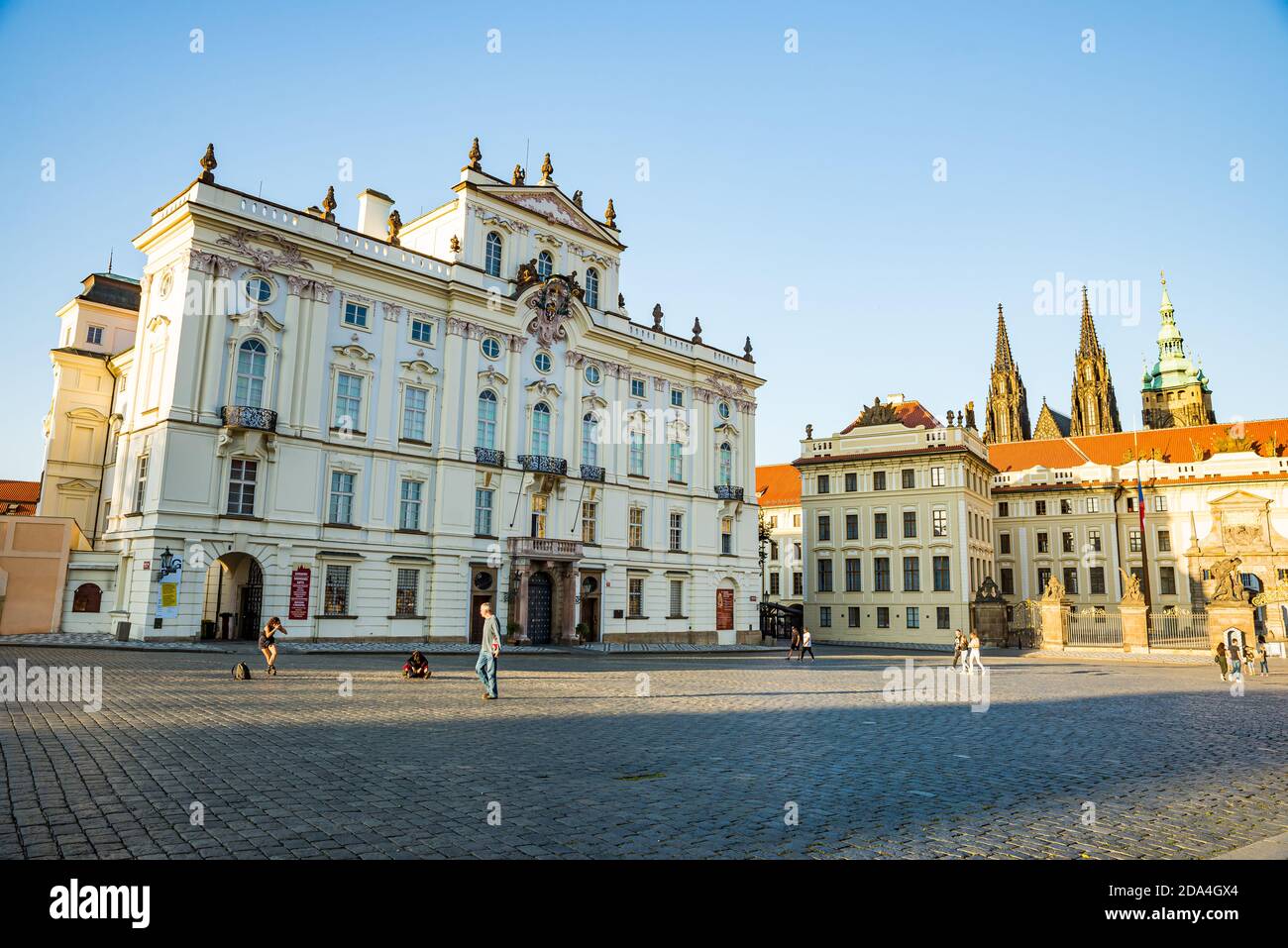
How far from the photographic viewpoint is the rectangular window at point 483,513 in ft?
132

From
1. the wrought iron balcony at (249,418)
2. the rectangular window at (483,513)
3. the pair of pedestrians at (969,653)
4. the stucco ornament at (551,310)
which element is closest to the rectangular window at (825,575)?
the pair of pedestrians at (969,653)

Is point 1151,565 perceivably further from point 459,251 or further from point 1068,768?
point 1068,768

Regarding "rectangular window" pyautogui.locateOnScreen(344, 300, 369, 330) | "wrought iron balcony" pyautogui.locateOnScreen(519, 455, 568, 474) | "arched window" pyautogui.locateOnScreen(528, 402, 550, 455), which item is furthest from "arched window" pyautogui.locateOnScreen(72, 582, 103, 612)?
"arched window" pyautogui.locateOnScreen(528, 402, 550, 455)

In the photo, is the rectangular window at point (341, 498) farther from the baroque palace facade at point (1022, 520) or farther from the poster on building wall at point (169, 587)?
the baroque palace facade at point (1022, 520)

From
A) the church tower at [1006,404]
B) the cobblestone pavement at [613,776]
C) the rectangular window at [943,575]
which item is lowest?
the cobblestone pavement at [613,776]

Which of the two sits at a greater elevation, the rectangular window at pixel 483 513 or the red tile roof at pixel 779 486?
the red tile roof at pixel 779 486

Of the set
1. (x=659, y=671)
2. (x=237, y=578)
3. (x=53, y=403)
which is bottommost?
(x=659, y=671)

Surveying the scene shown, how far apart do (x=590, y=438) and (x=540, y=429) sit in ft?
11.4

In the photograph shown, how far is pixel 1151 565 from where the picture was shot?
71.1 meters

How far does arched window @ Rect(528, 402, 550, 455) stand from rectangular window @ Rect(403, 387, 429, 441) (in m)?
5.98

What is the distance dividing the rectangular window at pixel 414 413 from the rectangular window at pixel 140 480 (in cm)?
1058

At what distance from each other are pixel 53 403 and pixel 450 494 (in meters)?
25.5

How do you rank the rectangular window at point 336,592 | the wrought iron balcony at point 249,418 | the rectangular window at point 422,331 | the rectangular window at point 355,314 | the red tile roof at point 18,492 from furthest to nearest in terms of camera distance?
the red tile roof at point 18,492 → the rectangular window at point 422,331 → the rectangular window at point 355,314 → the rectangular window at point 336,592 → the wrought iron balcony at point 249,418
